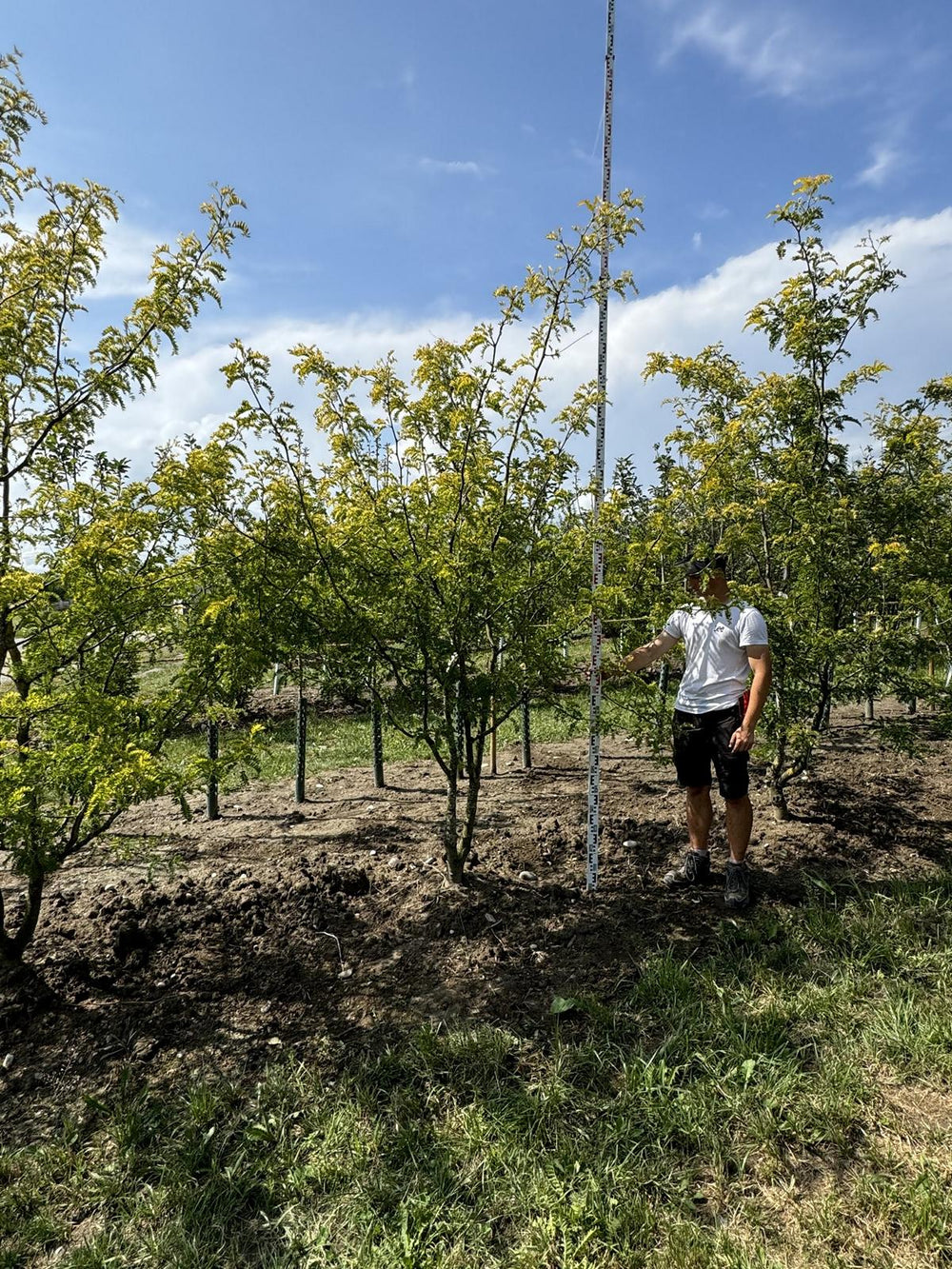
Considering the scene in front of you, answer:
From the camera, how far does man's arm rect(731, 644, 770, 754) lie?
3613 mm

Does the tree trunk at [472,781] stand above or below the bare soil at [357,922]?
above

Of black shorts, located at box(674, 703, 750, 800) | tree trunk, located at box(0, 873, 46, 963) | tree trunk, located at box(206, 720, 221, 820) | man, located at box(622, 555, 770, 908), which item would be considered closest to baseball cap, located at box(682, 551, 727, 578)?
man, located at box(622, 555, 770, 908)

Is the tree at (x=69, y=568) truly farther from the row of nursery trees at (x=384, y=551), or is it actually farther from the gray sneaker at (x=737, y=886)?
the gray sneaker at (x=737, y=886)

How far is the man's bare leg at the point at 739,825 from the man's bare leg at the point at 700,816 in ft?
0.67

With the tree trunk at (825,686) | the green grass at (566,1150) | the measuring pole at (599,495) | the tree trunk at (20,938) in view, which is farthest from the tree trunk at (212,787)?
the tree trunk at (825,686)

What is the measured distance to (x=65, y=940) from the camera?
146 inches

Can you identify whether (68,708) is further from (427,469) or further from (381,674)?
(427,469)

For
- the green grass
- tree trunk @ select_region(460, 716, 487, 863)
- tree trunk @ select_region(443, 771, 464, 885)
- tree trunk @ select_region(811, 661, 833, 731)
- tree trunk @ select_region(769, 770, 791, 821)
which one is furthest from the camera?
tree trunk @ select_region(769, 770, 791, 821)

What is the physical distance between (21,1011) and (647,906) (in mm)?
3039

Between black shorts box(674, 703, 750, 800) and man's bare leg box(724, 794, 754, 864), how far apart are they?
0.16 feet

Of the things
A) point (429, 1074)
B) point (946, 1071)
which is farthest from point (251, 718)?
point (946, 1071)

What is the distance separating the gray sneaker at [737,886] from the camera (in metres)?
3.74

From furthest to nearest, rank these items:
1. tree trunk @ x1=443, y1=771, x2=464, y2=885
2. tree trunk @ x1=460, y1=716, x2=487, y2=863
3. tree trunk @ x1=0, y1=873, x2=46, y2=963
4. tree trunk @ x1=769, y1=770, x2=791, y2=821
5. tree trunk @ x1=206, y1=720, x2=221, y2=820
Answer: tree trunk @ x1=769, y1=770, x2=791, y2=821 → tree trunk @ x1=206, y1=720, x2=221, y2=820 → tree trunk @ x1=443, y1=771, x2=464, y2=885 → tree trunk @ x1=460, y1=716, x2=487, y2=863 → tree trunk @ x1=0, y1=873, x2=46, y2=963

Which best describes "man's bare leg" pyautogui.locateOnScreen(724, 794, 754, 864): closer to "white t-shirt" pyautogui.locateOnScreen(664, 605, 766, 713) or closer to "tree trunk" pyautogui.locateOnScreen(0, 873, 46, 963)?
"white t-shirt" pyautogui.locateOnScreen(664, 605, 766, 713)
